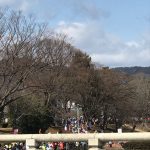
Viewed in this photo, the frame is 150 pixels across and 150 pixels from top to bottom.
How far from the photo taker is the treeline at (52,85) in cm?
4069

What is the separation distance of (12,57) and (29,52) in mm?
2967

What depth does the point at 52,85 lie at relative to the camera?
54531 millimetres

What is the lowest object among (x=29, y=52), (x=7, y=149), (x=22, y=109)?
(x=7, y=149)

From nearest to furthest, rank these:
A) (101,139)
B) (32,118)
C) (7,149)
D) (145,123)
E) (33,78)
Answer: (101,139) → (7,149) → (33,78) → (32,118) → (145,123)

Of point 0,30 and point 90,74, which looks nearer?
point 0,30

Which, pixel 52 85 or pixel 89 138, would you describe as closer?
pixel 89 138

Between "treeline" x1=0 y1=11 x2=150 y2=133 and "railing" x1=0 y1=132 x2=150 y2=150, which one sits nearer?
"railing" x1=0 y1=132 x2=150 y2=150

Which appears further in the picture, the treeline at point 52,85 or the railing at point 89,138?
the treeline at point 52,85

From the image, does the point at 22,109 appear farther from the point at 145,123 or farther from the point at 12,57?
the point at 145,123

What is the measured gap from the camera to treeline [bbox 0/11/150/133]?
1602 inches

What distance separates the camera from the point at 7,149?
17828 mm

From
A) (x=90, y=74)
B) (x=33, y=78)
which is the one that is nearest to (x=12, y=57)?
(x=33, y=78)

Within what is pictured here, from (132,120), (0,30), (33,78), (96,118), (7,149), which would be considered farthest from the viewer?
(132,120)

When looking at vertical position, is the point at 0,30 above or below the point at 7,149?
A: above
